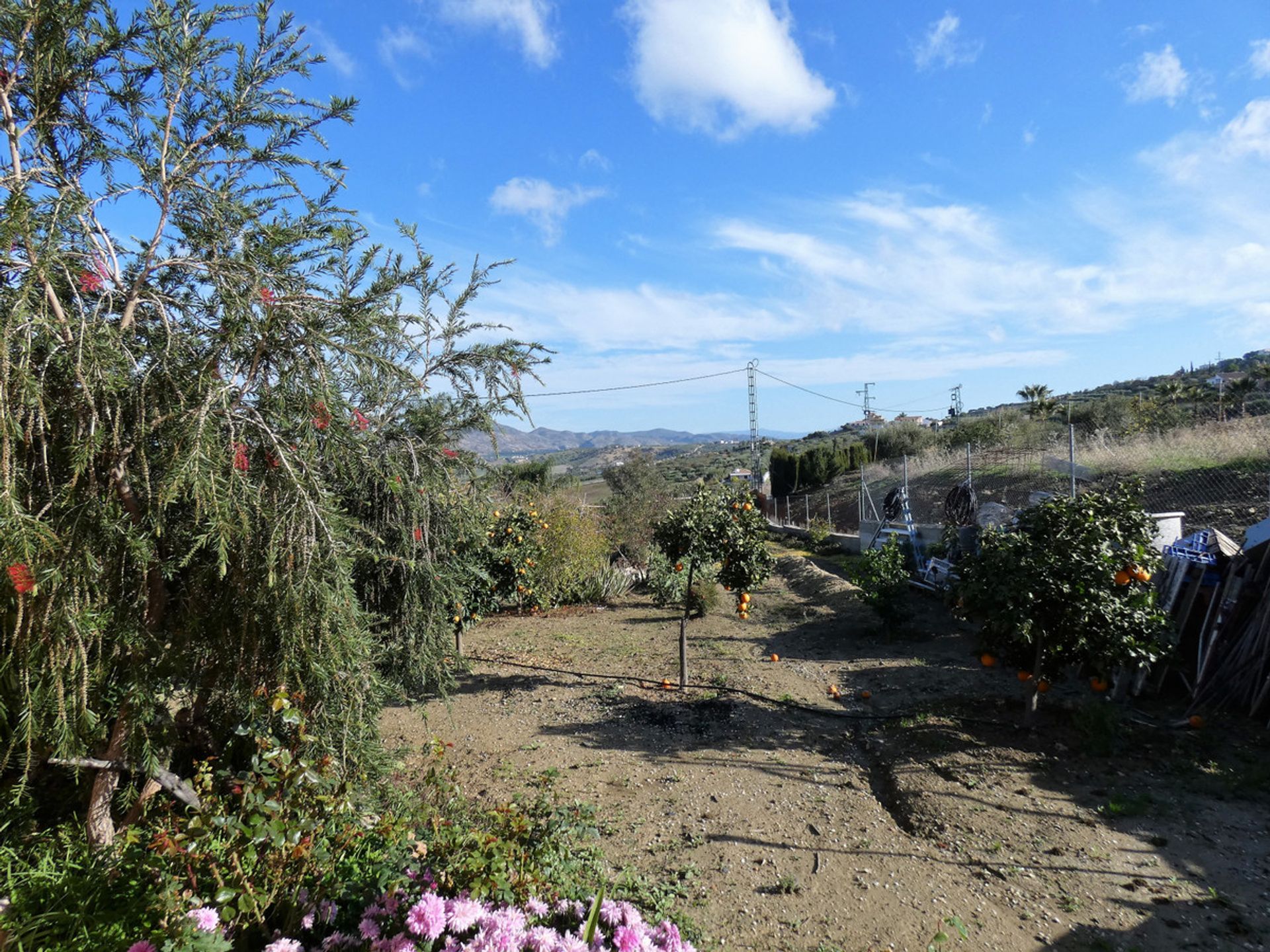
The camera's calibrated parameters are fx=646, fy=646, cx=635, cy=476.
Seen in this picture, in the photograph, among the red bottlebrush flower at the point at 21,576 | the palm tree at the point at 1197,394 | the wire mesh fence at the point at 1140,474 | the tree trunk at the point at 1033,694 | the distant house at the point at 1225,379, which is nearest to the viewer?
the red bottlebrush flower at the point at 21,576

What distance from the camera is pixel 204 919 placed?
6.28ft

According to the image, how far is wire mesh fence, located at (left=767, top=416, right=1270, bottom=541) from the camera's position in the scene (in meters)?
10.6

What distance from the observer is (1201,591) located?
591cm

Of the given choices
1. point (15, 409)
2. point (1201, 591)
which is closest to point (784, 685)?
point (1201, 591)

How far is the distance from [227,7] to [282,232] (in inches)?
48.0

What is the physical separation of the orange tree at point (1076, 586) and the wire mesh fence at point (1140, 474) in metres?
2.54

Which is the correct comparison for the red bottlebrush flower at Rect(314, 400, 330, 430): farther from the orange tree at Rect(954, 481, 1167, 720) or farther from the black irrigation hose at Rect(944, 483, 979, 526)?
the black irrigation hose at Rect(944, 483, 979, 526)

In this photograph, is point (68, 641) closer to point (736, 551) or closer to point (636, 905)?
point (636, 905)

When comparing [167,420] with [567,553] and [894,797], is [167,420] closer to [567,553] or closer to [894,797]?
[894,797]

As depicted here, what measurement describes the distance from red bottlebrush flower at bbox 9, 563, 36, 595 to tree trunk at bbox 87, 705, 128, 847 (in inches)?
37.7

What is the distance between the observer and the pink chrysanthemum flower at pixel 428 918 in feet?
6.42

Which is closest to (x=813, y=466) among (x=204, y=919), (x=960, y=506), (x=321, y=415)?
(x=960, y=506)

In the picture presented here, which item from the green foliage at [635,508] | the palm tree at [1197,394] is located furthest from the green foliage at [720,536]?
the palm tree at [1197,394]

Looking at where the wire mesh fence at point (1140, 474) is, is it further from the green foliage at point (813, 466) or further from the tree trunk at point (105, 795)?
the green foliage at point (813, 466)
